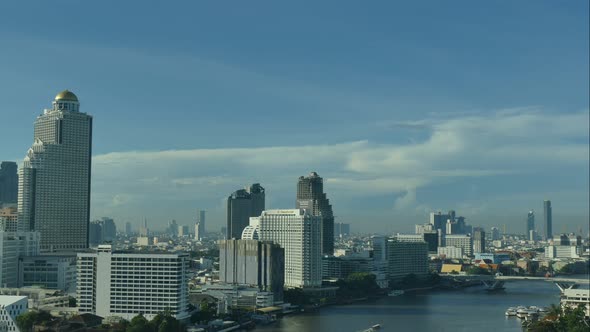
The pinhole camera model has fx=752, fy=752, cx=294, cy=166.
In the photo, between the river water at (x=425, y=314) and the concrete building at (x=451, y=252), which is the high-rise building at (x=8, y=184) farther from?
the concrete building at (x=451, y=252)

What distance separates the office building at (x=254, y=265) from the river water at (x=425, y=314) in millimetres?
3505

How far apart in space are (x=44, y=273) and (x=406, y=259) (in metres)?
31.7

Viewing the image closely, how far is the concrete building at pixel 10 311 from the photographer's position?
2603 centimetres

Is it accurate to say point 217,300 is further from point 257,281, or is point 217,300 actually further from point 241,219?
point 241,219

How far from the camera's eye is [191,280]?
53250mm

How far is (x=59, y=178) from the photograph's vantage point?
51.1 m

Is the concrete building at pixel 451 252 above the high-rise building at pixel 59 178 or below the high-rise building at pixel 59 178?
below

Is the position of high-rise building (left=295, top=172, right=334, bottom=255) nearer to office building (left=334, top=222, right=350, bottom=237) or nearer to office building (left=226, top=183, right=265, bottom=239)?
office building (left=226, top=183, right=265, bottom=239)

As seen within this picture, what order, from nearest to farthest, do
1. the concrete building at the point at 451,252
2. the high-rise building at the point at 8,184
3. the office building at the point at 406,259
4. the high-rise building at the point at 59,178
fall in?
the high-rise building at the point at 59,178 < the office building at the point at 406,259 < the high-rise building at the point at 8,184 < the concrete building at the point at 451,252

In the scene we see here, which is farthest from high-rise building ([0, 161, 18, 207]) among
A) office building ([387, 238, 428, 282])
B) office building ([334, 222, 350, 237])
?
office building ([334, 222, 350, 237])

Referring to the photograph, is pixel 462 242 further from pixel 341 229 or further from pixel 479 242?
pixel 341 229

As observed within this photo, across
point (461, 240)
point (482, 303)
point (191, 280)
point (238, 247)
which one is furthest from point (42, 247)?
point (461, 240)

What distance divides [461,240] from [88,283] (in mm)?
90346

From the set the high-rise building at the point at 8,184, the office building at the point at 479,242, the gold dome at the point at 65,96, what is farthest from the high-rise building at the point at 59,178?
the office building at the point at 479,242
